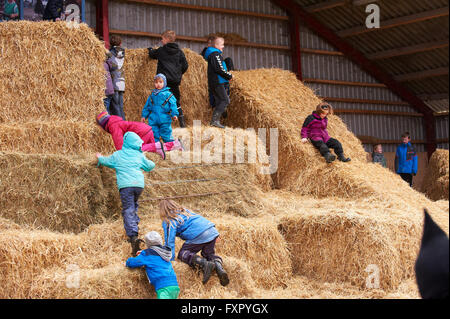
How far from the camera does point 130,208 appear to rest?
5434 millimetres

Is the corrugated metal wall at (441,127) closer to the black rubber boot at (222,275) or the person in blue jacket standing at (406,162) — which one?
the person in blue jacket standing at (406,162)

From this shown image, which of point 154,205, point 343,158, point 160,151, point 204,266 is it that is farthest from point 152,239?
point 343,158

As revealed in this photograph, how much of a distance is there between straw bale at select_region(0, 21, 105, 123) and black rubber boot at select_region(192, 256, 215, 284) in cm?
312

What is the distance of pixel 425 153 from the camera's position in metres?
15.7

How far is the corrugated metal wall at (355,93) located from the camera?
14.5 meters

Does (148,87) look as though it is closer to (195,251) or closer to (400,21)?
(195,251)

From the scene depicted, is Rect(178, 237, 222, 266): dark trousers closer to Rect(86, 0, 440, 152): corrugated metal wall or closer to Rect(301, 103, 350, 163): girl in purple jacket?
Rect(301, 103, 350, 163): girl in purple jacket

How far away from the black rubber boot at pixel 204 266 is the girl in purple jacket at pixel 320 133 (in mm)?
3617

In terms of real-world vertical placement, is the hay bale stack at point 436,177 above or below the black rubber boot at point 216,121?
below

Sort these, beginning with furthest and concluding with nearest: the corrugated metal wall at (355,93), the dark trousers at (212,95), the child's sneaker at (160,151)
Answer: the corrugated metal wall at (355,93) < the dark trousers at (212,95) < the child's sneaker at (160,151)

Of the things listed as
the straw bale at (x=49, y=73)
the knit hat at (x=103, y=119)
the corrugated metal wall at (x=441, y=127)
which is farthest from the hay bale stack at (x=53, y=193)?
the corrugated metal wall at (x=441, y=127)

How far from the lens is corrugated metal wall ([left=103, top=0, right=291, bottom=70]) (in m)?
11.8

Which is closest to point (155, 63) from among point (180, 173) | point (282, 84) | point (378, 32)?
point (282, 84)
